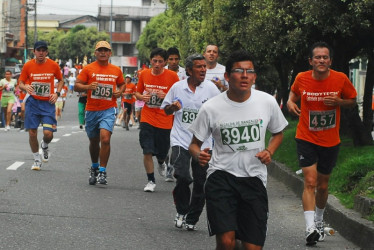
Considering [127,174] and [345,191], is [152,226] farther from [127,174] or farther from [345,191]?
[127,174]

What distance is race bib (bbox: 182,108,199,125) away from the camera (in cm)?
991

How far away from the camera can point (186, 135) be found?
392 inches

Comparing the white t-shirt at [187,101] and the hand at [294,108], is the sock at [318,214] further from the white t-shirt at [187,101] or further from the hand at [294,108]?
the white t-shirt at [187,101]

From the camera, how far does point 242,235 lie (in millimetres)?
6641

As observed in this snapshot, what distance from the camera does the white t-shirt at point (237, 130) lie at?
266 inches

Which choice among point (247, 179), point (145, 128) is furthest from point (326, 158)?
point (145, 128)

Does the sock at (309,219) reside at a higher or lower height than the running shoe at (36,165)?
higher

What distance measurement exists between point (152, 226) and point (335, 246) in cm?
191

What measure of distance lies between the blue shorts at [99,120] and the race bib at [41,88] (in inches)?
77.4

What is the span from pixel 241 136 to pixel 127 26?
469 ft

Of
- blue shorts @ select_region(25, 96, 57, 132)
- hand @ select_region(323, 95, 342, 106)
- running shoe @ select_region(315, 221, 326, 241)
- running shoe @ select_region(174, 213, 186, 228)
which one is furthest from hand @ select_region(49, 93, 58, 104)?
hand @ select_region(323, 95, 342, 106)

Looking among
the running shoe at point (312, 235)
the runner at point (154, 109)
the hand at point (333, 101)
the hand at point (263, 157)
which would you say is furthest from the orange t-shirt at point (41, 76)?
the hand at point (263, 157)

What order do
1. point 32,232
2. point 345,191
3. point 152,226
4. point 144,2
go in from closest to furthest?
point 32,232 → point 152,226 → point 345,191 → point 144,2

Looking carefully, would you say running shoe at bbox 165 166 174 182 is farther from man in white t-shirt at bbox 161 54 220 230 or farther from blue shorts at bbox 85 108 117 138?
man in white t-shirt at bbox 161 54 220 230
